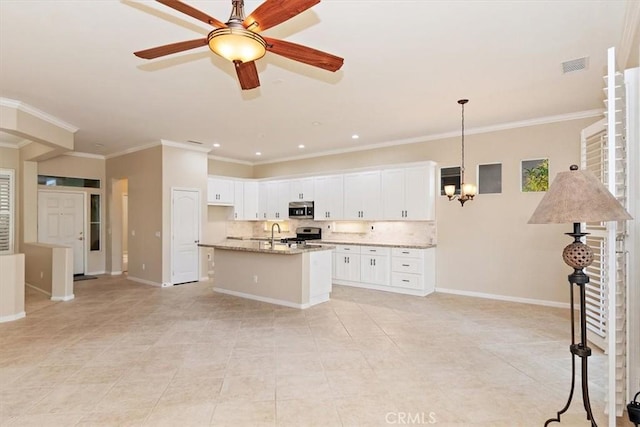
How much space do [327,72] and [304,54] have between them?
153 cm

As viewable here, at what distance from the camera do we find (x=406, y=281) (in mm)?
6391

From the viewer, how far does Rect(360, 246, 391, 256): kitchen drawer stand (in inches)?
262

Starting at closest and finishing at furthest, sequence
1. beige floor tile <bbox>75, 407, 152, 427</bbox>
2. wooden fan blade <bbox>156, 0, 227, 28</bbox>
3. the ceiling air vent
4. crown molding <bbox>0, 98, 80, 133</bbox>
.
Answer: wooden fan blade <bbox>156, 0, 227, 28</bbox>, beige floor tile <bbox>75, 407, 152, 427</bbox>, the ceiling air vent, crown molding <bbox>0, 98, 80, 133</bbox>

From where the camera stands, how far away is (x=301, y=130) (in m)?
6.33

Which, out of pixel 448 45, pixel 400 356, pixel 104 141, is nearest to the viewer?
pixel 448 45

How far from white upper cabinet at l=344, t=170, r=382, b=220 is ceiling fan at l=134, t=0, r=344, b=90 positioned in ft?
15.8

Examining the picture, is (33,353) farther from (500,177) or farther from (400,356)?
(500,177)

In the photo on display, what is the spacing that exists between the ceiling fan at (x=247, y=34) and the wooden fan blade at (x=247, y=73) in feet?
0.13

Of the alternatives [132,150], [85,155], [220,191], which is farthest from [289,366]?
[85,155]

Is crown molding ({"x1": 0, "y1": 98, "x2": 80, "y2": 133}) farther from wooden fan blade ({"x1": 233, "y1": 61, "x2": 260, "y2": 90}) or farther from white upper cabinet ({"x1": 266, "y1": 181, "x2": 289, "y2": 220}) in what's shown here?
→ white upper cabinet ({"x1": 266, "y1": 181, "x2": 289, "y2": 220})

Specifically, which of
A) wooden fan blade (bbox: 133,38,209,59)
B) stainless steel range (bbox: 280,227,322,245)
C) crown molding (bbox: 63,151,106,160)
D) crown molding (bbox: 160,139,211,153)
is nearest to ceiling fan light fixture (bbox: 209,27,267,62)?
wooden fan blade (bbox: 133,38,209,59)

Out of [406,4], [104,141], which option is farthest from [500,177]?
[104,141]

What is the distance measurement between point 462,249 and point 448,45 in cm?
404

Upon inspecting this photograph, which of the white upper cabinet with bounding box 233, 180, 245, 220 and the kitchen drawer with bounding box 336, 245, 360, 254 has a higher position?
the white upper cabinet with bounding box 233, 180, 245, 220
